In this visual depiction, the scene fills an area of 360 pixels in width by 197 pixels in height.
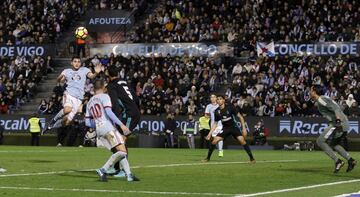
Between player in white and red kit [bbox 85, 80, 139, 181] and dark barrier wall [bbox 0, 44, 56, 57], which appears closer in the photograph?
player in white and red kit [bbox 85, 80, 139, 181]

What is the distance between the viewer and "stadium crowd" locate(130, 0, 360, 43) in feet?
149

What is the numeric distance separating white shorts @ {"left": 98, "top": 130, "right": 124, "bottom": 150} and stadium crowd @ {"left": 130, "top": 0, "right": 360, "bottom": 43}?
3089cm

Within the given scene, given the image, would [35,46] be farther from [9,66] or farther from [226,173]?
[226,173]

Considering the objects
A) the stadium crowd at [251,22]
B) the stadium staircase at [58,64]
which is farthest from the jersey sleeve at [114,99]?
the stadium staircase at [58,64]

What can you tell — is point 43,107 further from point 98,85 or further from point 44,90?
→ point 98,85

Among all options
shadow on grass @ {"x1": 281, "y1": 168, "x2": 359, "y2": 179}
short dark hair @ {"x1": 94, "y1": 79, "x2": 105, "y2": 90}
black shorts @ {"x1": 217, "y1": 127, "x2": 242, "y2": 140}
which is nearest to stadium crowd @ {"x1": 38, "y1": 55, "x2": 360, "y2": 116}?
Answer: black shorts @ {"x1": 217, "y1": 127, "x2": 242, "y2": 140}

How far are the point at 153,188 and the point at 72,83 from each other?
6551 millimetres

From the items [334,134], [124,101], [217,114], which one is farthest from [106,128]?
[217,114]

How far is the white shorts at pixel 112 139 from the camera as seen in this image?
15.3 m

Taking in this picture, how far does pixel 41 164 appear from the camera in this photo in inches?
820

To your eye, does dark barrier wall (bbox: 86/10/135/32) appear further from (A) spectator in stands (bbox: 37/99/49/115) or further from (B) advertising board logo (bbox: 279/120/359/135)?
(B) advertising board logo (bbox: 279/120/359/135)

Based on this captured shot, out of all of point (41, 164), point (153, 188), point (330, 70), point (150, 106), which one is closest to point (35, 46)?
point (150, 106)

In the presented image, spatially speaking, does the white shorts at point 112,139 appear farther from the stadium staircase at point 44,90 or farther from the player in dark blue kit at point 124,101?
the stadium staircase at point 44,90

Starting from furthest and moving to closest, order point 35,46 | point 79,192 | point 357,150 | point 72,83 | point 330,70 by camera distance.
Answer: point 35,46 → point 330,70 → point 357,150 → point 72,83 → point 79,192
